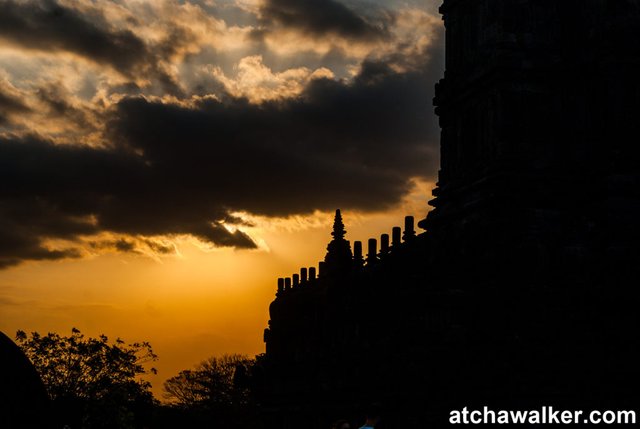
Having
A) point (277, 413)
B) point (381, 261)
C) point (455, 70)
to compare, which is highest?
point (455, 70)

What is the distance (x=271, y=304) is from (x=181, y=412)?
55.1 metres

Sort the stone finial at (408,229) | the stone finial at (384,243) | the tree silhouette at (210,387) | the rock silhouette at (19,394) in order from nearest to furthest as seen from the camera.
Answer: the rock silhouette at (19,394)
the stone finial at (408,229)
the stone finial at (384,243)
the tree silhouette at (210,387)

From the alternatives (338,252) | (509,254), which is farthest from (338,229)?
(509,254)

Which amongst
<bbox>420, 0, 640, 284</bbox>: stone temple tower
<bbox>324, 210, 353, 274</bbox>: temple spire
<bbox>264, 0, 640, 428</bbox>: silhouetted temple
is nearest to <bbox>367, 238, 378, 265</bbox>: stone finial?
<bbox>264, 0, 640, 428</bbox>: silhouetted temple

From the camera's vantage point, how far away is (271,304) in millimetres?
69062

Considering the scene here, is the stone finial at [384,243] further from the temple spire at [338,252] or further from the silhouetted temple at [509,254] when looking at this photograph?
the temple spire at [338,252]

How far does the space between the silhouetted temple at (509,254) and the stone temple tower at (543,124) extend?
0.07 metres

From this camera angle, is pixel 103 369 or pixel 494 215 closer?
pixel 494 215

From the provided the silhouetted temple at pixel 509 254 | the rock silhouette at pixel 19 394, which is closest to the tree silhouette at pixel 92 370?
the silhouetted temple at pixel 509 254

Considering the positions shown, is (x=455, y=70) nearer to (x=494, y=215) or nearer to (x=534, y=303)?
(x=494, y=215)

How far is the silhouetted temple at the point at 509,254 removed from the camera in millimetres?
36094

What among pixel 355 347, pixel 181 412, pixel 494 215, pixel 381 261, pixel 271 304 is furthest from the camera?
pixel 181 412

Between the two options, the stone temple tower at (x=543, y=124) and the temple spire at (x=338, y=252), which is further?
the temple spire at (x=338, y=252)

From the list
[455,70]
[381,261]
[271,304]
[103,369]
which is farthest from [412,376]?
[103,369]
